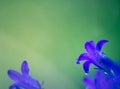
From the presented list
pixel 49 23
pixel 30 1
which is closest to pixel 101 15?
pixel 49 23

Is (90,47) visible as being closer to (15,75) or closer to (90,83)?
(90,83)

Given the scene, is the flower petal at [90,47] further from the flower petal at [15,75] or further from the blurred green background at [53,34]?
the blurred green background at [53,34]

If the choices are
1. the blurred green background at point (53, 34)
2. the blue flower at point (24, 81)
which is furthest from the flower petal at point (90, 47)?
the blurred green background at point (53, 34)

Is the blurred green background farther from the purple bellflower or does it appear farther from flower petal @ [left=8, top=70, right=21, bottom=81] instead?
the purple bellflower

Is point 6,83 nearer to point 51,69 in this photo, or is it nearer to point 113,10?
point 51,69

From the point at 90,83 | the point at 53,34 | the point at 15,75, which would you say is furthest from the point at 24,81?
the point at 53,34

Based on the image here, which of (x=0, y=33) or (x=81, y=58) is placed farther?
(x=0, y=33)
